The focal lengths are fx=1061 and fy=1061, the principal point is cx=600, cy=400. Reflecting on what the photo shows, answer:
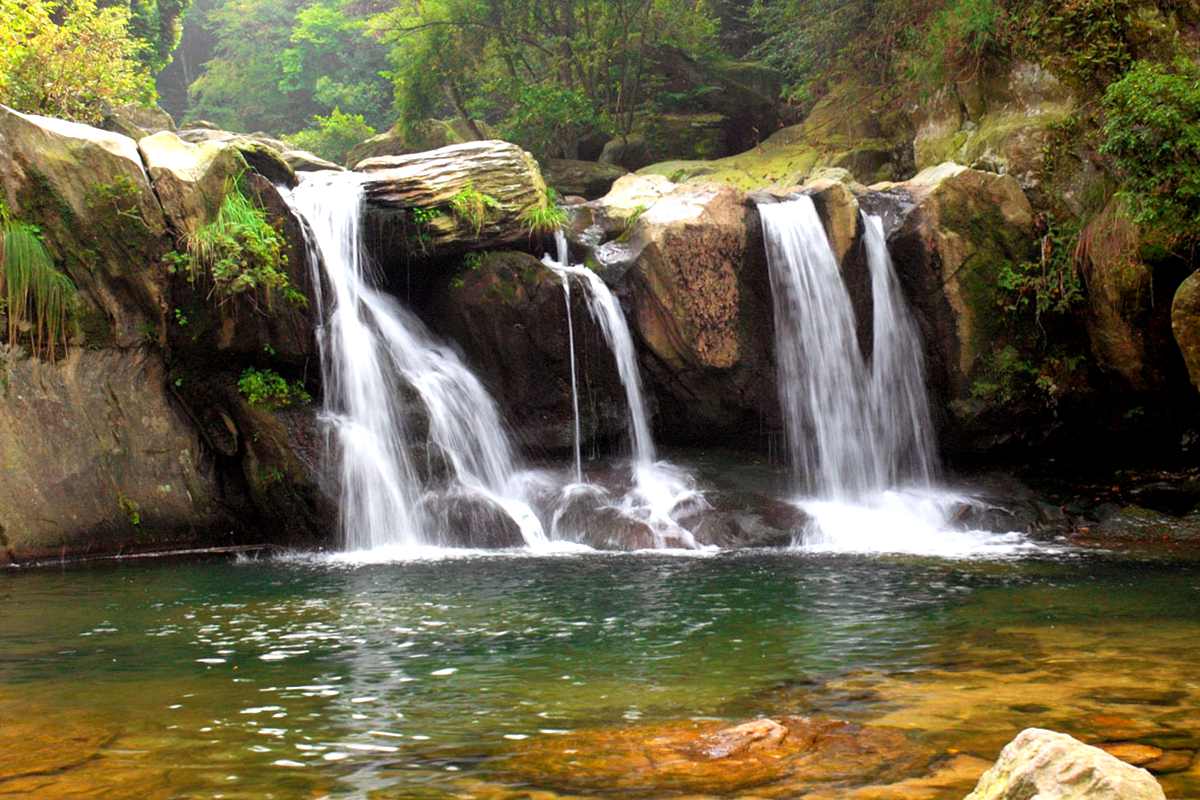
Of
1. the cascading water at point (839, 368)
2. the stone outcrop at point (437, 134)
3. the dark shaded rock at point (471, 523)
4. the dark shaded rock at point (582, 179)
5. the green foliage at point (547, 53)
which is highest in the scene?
the green foliage at point (547, 53)

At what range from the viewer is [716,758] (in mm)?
4109

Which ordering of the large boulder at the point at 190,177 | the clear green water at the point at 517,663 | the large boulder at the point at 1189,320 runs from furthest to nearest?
the large boulder at the point at 190,177 < the large boulder at the point at 1189,320 < the clear green water at the point at 517,663

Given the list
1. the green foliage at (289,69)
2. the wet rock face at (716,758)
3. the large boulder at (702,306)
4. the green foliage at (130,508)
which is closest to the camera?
the wet rock face at (716,758)

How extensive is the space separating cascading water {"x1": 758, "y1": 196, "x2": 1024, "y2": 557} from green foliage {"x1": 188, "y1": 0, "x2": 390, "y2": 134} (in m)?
23.5

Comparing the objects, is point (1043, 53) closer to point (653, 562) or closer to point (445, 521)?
point (653, 562)

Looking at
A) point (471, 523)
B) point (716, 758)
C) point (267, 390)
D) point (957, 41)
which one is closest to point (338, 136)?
point (957, 41)

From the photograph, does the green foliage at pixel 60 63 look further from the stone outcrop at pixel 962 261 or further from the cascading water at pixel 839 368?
the stone outcrop at pixel 962 261

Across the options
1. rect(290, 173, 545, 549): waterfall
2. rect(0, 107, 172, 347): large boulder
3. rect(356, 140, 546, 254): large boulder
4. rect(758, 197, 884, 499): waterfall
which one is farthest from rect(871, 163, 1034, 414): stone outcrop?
rect(0, 107, 172, 347): large boulder

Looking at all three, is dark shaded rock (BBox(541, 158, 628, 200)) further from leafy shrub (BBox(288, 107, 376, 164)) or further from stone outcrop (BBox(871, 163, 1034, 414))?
leafy shrub (BBox(288, 107, 376, 164))

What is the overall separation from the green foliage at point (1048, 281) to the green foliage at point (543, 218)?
5.77m

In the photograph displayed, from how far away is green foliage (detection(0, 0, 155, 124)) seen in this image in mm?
13953

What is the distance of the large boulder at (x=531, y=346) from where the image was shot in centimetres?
1367

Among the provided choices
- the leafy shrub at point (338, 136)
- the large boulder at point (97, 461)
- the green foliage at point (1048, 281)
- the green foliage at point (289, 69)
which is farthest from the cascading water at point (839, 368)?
the green foliage at point (289, 69)

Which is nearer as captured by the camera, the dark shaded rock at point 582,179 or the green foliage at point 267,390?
the green foliage at point 267,390
